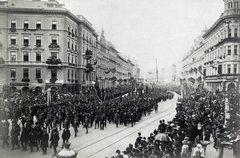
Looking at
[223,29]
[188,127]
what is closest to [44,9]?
[223,29]

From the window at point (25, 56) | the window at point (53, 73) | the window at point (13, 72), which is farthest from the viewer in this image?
the window at point (53, 73)

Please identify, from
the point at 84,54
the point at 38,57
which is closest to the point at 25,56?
the point at 38,57

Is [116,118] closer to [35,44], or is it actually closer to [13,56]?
[35,44]

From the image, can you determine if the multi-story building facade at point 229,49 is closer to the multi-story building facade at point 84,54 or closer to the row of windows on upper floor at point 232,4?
the row of windows on upper floor at point 232,4

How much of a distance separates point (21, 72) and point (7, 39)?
20.8 ft

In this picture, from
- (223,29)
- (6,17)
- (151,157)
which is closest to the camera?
(151,157)

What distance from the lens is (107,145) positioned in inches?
577

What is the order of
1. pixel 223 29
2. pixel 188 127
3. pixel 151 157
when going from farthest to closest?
1. pixel 223 29
2. pixel 188 127
3. pixel 151 157

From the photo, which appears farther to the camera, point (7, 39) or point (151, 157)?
point (7, 39)

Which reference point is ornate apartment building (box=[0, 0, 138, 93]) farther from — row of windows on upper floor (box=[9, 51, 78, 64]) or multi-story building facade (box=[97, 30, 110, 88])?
multi-story building facade (box=[97, 30, 110, 88])

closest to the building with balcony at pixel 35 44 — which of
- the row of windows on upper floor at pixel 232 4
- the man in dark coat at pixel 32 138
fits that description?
the row of windows on upper floor at pixel 232 4

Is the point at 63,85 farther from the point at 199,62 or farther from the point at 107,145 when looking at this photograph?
the point at 199,62

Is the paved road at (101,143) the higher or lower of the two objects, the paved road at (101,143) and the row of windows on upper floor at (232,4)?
the lower

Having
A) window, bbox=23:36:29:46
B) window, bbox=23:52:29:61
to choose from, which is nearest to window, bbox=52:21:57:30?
window, bbox=23:36:29:46
